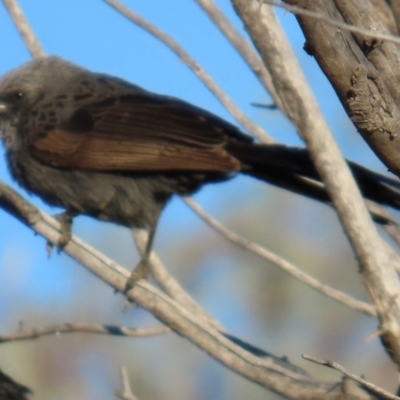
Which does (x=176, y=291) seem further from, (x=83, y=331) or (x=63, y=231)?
(x=63, y=231)

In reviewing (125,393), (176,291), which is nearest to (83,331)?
(125,393)

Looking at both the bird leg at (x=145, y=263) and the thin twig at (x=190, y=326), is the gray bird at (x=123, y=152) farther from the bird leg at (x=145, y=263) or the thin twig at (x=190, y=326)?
the thin twig at (x=190, y=326)

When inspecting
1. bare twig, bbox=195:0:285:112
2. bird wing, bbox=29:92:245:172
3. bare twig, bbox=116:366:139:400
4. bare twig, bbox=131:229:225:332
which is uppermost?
bare twig, bbox=195:0:285:112

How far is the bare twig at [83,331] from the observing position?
4012 millimetres

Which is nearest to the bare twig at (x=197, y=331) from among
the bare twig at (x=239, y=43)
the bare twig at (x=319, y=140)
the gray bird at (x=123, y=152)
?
the bare twig at (x=319, y=140)

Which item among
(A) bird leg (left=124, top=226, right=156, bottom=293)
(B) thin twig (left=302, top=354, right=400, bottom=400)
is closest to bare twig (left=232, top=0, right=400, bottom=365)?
(B) thin twig (left=302, top=354, right=400, bottom=400)

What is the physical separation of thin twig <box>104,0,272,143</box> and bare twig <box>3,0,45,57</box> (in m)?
0.42

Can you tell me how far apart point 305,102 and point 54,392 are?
912cm

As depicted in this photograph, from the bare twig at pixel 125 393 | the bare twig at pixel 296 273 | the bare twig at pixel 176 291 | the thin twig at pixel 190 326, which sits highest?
the bare twig at pixel 296 273

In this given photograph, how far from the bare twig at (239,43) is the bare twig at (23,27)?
2.82 ft

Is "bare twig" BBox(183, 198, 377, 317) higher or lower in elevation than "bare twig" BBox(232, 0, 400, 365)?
lower

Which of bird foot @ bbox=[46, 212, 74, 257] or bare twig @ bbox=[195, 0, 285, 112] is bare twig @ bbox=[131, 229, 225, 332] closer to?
bird foot @ bbox=[46, 212, 74, 257]

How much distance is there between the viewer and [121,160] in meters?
4.91

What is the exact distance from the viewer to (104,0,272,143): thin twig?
13.9 ft
